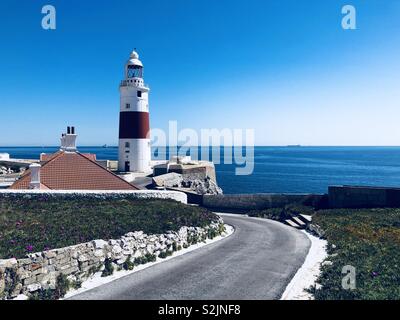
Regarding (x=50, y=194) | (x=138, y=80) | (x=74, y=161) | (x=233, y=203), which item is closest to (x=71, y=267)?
(x=50, y=194)

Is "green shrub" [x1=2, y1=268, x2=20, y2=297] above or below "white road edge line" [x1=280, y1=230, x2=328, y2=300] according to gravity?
above

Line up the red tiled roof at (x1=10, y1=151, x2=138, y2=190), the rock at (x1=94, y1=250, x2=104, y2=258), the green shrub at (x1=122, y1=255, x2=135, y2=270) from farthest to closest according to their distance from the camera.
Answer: the red tiled roof at (x1=10, y1=151, x2=138, y2=190)
the green shrub at (x1=122, y1=255, x2=135, y2=270)
the rock at (x1=94, y1=250, x2=104, y2=258)

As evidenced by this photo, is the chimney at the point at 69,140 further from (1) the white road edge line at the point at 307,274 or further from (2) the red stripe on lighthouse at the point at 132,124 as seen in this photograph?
(1) the white road edge line at the point at 307,274

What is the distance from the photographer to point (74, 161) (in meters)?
23.9

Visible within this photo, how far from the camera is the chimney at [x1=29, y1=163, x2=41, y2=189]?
826 inches

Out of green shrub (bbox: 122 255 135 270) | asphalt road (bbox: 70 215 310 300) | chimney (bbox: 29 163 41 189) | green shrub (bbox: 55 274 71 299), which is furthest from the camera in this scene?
chimney (bbox: 29 163 41 189)

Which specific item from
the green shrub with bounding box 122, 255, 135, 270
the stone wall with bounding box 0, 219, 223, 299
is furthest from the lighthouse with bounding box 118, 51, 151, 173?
the green shrub with bounding box 122, 255, 135, 270

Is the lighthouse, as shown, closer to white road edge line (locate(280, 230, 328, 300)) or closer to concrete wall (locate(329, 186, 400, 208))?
concrete wall (locate(329, 186, 400, 208))

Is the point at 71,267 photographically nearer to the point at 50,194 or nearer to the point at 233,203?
the point at 50,194

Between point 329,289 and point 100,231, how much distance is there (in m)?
9.04

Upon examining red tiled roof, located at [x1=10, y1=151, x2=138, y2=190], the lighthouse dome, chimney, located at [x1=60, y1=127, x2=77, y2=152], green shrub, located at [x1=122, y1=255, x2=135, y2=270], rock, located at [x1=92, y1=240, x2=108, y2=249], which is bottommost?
green shrub, located at [x1=122, y1=255, x2=135, y2=270]

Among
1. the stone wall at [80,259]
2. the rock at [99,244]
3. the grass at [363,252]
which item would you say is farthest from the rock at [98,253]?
the grass at [363,252]

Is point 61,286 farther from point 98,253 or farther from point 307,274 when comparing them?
point 307,274
